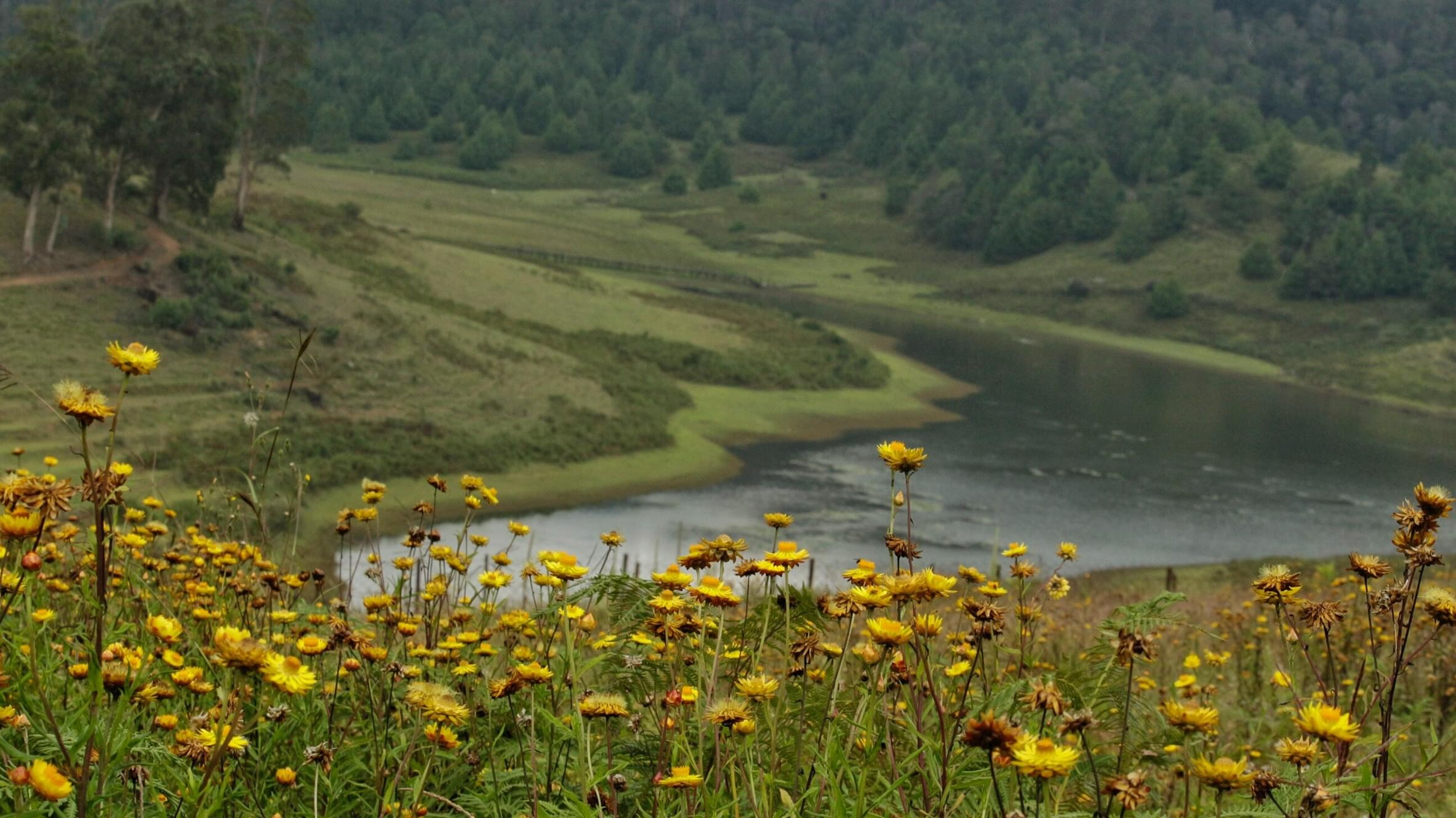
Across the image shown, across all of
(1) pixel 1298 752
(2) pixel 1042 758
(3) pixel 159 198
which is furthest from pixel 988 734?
(3) pixel 159 198

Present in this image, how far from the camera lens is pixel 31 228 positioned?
30.3 m

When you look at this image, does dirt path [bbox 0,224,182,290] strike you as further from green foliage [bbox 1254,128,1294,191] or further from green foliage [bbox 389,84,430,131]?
green foliage [bbox 389,84,430,131]

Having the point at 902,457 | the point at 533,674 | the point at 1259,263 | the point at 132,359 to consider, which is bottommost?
the point at 1259,263

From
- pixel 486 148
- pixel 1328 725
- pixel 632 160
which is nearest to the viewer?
pixel 1328 725

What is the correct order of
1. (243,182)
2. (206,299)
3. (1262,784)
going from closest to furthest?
(1262,784) → (206,299) → (243,182)

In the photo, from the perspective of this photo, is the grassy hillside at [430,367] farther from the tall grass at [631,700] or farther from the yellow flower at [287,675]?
the yellow flower at [287,675]

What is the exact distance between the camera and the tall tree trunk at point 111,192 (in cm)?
3222

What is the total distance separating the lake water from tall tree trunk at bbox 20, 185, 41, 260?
44.0ft

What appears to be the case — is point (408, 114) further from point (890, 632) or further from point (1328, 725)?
→ point (1328, 725)

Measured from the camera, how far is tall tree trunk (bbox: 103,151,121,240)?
3222cm

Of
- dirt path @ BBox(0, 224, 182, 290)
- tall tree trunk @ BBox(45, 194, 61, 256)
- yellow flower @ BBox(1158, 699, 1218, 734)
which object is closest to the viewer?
yellow flower @ BBox(1158, 699, 1218, 734)

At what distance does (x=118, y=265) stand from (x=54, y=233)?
1.55 metres

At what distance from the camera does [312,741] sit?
366cm

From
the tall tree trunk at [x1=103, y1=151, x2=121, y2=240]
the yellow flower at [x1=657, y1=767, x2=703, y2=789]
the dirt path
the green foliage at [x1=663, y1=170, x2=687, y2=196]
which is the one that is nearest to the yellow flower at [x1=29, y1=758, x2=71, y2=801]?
the yellow flower at [x1=657, y1=767, x2=703, y2=789]
